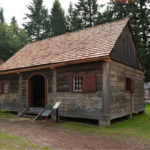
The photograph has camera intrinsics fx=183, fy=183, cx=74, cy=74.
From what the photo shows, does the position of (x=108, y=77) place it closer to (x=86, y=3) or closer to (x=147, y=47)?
(x=147, y=47)

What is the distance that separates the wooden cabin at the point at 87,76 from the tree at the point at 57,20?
75.0ft

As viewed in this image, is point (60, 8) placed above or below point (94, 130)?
above

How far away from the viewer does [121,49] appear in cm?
1144

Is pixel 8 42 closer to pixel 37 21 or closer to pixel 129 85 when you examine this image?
pixel 37 21

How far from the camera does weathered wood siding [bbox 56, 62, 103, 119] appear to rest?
9695 mm

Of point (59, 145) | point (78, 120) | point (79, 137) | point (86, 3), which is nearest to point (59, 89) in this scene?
point (78, 120)

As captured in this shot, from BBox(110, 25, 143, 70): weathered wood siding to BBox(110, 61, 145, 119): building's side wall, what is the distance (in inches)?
14.9

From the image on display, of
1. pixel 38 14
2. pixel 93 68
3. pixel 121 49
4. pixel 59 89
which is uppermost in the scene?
pixel 38 14

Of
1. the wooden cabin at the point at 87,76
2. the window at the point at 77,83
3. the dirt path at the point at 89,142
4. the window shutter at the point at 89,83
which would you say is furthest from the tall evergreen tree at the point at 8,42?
the dirt path at the point at 89,142

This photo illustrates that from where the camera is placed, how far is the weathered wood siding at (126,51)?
426 inches

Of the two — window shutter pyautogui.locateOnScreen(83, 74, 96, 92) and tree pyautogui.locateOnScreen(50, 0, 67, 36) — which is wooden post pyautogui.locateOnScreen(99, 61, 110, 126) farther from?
tree pyautogui.locateOnScreen(50, 0, 67, 36)

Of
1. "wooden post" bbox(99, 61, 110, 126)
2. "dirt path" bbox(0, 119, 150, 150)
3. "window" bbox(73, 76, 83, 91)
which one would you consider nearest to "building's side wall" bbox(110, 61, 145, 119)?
"wooden post" bbox(99, 61, 110, 126)

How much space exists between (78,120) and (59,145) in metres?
A: 5.34

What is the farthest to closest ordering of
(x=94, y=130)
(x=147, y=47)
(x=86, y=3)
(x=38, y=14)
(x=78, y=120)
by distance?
(x=38, y=14) → (x=86, y=3) → (x=147, y=47) → (x=78, y=120) → (x=94, y=130)
